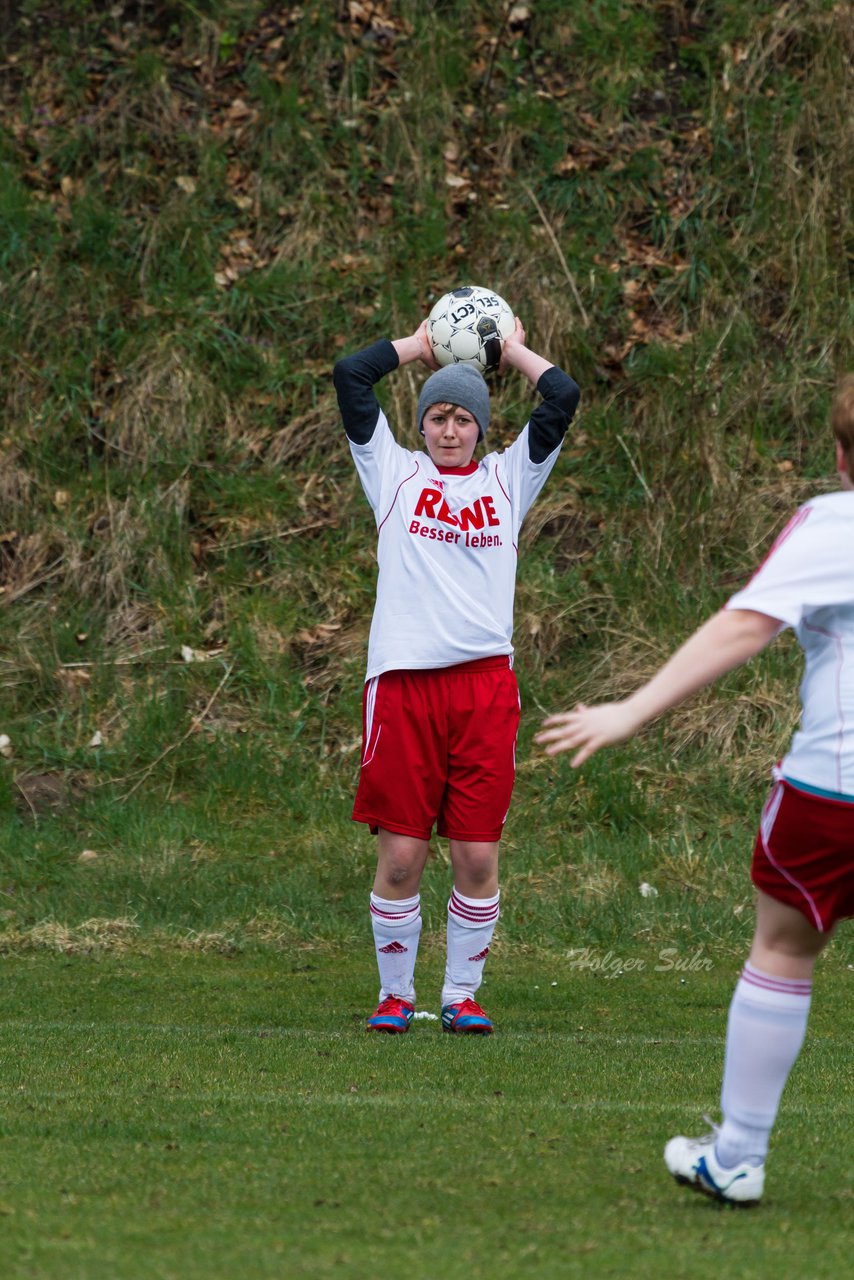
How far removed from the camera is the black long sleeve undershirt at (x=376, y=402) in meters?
6.24

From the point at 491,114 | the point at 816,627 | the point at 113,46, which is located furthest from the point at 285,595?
the point at 816,627

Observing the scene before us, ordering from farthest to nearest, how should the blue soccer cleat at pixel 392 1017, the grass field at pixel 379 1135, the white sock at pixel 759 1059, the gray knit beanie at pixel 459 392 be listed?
the gray knit beanie at pixel 459 392 < the blue soccer cleat at pixel 392 1017 < the white sock at pixel 759 1059 < the grass field at pixel 379 1135

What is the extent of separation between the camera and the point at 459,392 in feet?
20.6

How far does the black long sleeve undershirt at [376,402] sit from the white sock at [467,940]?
170cm

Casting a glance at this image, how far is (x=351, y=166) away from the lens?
42.7 ft

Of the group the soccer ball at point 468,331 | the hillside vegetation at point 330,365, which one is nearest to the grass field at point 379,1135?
the hillside vegetation at point 330,365

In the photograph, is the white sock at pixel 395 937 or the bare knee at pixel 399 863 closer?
the bare knee at pixel 399 863

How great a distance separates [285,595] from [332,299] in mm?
2567

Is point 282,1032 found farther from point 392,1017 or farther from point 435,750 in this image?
point 435,750

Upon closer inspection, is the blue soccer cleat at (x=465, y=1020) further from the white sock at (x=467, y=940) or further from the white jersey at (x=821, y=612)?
the white jersey at (x=821, y=612)

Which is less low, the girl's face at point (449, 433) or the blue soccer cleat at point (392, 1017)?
the girl's face at point (449, 433)

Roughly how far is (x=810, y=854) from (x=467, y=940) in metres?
2.85

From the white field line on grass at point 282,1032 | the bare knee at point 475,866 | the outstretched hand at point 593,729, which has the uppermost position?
the outstretched hand at point 593,729

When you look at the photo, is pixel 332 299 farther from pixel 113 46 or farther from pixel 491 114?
pixel 113 46
